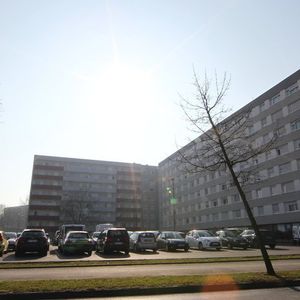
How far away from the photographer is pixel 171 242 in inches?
1128

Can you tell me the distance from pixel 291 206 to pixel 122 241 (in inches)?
1199

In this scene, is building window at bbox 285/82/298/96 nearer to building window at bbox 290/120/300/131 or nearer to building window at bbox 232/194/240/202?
building window at bbox 290/120/300/131

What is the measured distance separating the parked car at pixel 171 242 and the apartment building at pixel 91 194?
197ft

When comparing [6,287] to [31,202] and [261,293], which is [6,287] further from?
[31,202]

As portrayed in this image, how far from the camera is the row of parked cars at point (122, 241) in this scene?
23.0 meters

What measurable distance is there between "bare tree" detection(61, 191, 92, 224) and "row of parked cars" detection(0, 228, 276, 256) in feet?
187

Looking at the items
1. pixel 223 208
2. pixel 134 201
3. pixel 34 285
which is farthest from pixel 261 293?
pixel 134 201

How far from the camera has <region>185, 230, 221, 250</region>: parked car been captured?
2944 centimetres

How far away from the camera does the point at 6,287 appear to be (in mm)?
9234

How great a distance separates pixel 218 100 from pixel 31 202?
9105 cm

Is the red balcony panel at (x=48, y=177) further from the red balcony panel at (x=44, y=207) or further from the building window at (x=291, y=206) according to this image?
the building window at (x=291, y=206)

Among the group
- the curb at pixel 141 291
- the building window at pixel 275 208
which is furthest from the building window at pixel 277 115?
the curb at pixel 141 291

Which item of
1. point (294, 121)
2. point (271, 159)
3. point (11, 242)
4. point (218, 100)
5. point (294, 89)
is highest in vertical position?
point (294, 89)

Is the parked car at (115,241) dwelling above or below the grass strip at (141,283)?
above
